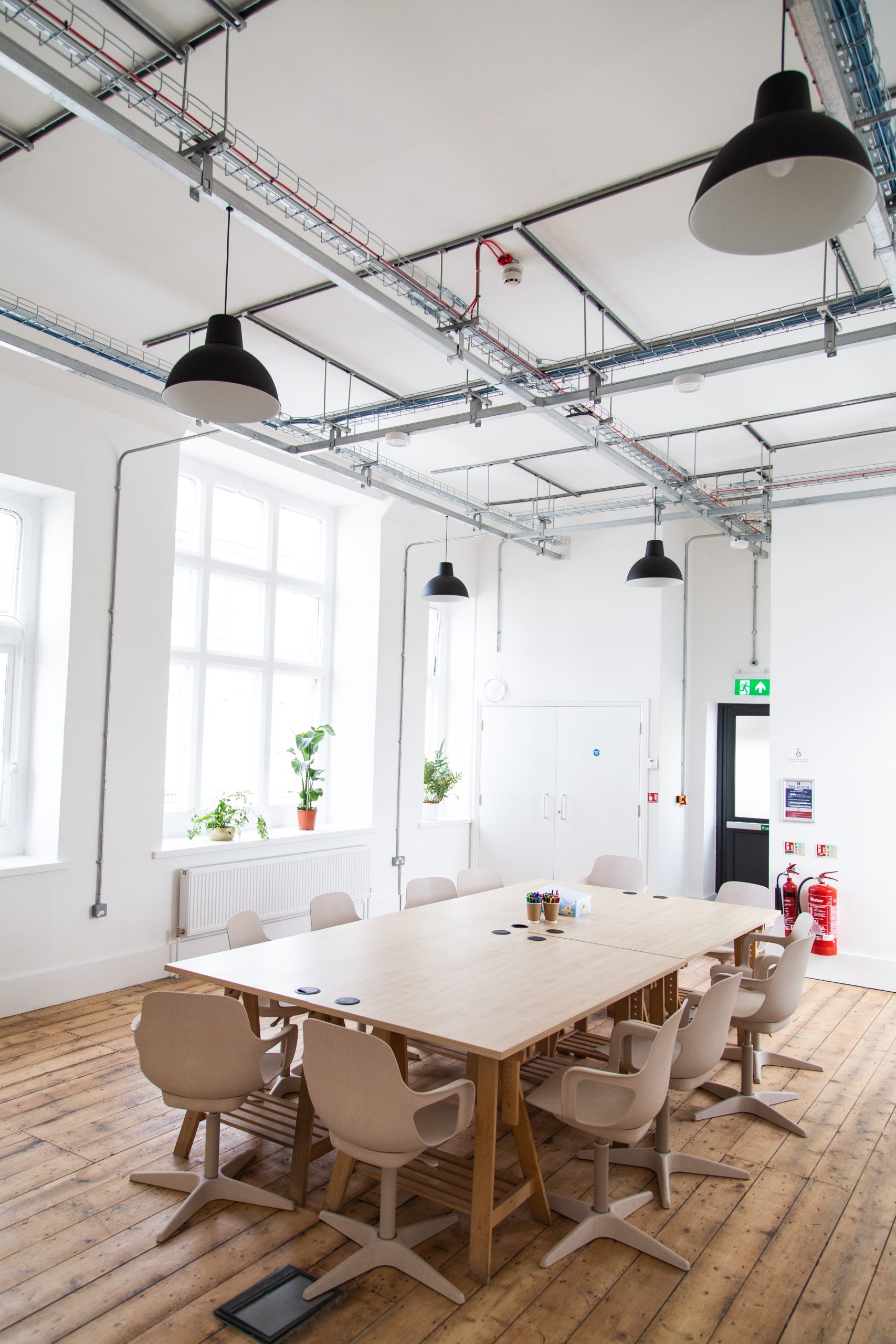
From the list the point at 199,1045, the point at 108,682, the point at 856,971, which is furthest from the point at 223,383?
the point at 856,971

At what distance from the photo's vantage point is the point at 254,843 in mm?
6762

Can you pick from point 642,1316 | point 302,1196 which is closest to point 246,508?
point 302,1196

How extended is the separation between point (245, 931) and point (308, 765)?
11.2 ft

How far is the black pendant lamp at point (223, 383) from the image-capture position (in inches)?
117

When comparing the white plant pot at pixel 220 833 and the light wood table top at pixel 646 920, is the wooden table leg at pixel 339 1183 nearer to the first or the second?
the light wood table top at pixel 646 920

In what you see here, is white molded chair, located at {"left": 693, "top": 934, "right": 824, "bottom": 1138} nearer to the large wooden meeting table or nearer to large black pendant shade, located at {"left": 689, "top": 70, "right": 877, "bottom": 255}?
the large wooden meeting table

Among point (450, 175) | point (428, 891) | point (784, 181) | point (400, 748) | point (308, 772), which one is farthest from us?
point (400, 748)

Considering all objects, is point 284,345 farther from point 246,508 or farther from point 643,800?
point 643,800

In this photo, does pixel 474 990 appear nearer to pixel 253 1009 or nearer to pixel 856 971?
pixel 253 1009

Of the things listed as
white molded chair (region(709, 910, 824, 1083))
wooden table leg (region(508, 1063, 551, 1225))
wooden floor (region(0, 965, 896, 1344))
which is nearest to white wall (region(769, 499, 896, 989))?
white molded chair (region(709, 910, 824, 1083))

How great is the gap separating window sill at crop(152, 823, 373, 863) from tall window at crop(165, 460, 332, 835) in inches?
10.5

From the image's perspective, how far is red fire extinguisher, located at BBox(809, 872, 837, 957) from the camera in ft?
21.4

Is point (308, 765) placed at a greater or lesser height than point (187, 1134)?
greater

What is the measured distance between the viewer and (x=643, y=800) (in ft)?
27.3
